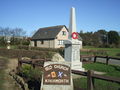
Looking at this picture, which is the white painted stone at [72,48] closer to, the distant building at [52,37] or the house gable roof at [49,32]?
the distant building at [52,37]

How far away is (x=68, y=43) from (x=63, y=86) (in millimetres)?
6100

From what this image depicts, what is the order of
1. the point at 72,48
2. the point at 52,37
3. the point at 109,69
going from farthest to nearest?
1. the point at 52,37
2. the point at 109,69
3. the point at 72,48

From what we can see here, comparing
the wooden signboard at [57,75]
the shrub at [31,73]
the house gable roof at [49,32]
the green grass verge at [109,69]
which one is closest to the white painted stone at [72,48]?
the green grass verge at [109,69]

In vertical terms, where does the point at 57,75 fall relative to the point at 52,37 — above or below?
below

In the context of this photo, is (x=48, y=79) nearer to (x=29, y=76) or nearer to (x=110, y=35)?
(x=29, y=76)

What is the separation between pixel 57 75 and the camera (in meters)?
6.62

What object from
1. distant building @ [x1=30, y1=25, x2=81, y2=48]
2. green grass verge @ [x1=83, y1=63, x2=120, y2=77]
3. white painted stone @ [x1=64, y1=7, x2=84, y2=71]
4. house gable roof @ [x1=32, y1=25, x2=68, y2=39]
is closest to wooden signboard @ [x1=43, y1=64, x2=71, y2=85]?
green grass verge @ [x1=83, y1=63, x2=120, y2=77]

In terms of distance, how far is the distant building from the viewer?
44000mm

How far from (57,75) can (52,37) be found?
123ft

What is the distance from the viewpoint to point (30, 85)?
8227 millimetres

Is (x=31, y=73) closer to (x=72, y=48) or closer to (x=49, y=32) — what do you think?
(x=72, y=48)

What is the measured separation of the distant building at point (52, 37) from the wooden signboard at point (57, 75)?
3671cm

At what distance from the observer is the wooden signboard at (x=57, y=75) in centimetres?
659

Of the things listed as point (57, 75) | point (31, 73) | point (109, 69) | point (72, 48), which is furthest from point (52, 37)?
point (57, 75)
